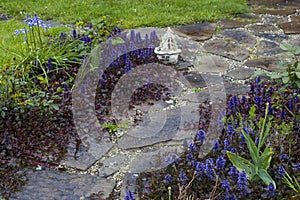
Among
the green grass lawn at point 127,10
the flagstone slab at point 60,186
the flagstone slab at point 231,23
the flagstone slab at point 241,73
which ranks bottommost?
the flagstone slab at point 60,186

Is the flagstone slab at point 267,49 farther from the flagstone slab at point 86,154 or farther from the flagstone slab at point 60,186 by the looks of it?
the flagstone slab at point 60,186

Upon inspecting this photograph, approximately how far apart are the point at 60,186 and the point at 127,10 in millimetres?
3575

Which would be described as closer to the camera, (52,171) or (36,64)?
(52,171)

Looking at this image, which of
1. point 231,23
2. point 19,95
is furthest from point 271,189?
point 231,23

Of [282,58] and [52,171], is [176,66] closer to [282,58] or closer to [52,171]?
[282,58]

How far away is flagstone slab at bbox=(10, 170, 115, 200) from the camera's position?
2.64 m

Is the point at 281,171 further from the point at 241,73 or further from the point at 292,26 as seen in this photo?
the point at 292,26

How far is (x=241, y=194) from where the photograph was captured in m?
2.34

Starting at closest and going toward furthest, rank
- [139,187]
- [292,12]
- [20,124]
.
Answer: [139,187] → [20,124] → [292,12]

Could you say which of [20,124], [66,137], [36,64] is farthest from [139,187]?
[36,64]

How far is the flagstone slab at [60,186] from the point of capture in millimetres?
2637

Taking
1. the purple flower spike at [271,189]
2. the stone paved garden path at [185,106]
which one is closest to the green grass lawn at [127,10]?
the stone paved garden path at [185,106]

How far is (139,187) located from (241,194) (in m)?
0.56

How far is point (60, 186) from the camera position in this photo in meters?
2.71
